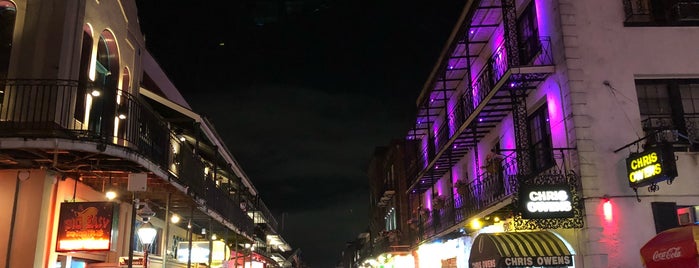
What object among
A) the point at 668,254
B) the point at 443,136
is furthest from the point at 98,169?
the point at 443,136

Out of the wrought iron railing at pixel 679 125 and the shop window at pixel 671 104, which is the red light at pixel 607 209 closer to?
the wrought iron railing at pixel 679 125

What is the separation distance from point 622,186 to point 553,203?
166cm

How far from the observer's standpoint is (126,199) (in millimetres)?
14180

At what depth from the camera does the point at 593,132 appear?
13.4 m

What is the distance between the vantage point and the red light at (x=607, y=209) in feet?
42.2

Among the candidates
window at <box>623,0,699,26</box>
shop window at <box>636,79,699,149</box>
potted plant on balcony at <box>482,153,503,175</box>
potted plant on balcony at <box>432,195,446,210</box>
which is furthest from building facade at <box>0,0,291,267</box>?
potted plant on balcony at <box>432,195,446,210</box>

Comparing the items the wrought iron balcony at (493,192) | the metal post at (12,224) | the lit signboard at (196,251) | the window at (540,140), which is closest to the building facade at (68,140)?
the metal post at (12,224)

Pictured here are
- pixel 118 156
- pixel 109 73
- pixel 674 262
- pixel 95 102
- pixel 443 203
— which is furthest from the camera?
pixel 443 203

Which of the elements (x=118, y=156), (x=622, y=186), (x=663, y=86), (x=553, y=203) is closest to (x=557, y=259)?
(x=553, y=203)

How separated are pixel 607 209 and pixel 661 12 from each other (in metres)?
5.33

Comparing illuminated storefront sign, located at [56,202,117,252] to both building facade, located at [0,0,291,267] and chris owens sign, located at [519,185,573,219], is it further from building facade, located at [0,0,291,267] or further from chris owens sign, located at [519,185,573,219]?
chris owens sign, located at [519,185,573,219]

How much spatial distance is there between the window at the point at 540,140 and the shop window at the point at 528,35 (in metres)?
1.50

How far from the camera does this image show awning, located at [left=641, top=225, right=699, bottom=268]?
9.00 m

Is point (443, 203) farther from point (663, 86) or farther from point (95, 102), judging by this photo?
point (95, 102)
